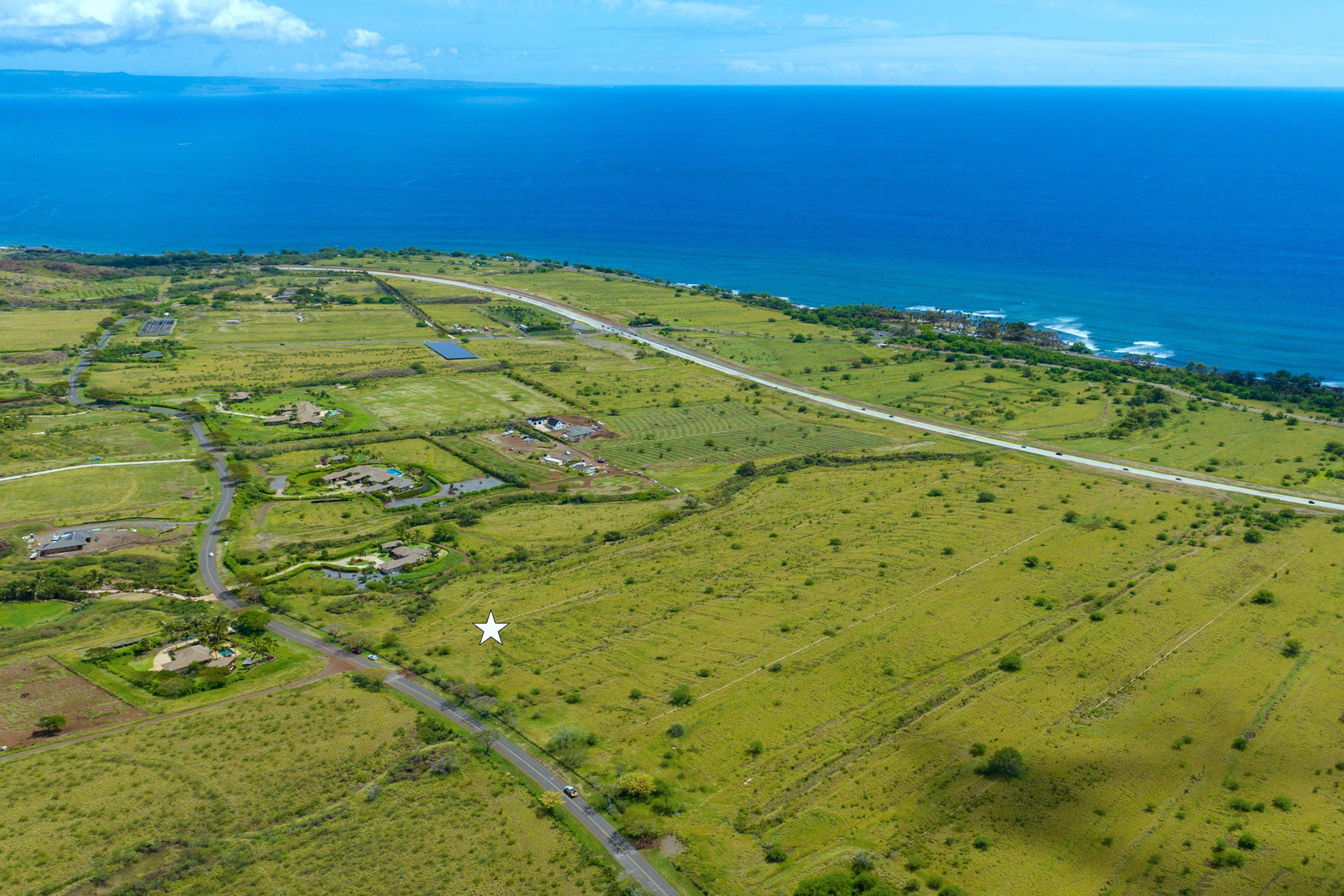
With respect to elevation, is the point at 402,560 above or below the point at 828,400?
below

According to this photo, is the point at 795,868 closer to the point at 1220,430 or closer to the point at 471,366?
the point at 1220,430

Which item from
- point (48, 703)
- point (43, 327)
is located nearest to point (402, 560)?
point (48, 703)

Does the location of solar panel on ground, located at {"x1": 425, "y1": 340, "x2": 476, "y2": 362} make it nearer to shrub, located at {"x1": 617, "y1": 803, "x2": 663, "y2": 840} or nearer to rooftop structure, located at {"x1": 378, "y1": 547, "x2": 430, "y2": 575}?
rooftop structure, located at {"x1": 378, "y1": 547, "x2": 430, "y2": 575}

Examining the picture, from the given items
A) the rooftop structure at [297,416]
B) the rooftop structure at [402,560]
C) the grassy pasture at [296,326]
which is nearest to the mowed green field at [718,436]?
the rooftop structure at [402,560]

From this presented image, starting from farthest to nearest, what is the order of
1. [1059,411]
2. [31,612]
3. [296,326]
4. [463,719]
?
1. [296,326]
2. [1059,411]
3. [31,612]
4. [463,719]

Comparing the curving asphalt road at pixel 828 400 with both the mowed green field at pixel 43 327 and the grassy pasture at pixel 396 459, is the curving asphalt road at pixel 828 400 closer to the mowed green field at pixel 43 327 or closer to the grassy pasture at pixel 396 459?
the mowed green field at pixel 43 327

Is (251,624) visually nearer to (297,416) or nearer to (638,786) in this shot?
(638,786)
